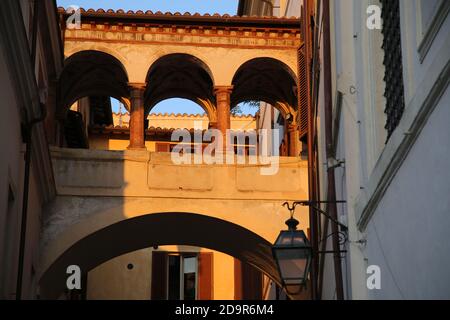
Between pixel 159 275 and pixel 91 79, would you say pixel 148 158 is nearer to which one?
pixel 91 79

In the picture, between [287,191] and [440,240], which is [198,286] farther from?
[440,240]

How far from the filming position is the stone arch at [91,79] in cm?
2000

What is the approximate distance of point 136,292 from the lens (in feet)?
91.0

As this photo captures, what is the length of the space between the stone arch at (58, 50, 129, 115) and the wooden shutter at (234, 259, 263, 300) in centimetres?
817

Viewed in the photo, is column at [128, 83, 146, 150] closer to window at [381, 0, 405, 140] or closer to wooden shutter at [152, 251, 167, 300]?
wooden shutter at [152, 251, 167, 300]

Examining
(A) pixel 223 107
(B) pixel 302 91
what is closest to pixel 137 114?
(A) pixel 223 107

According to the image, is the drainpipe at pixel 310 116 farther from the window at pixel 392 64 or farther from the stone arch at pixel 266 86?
the window at pixel 392 64

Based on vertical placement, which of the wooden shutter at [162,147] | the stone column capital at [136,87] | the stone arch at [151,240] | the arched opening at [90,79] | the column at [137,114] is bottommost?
the stone arch at [151,240]

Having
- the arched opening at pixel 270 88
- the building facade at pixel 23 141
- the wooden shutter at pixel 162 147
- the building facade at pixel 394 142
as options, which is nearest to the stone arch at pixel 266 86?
the arched opening at pixel 270 88

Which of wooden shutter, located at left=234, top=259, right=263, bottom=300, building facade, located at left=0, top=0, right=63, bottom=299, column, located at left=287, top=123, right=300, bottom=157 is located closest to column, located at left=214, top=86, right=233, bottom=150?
column, located at left=287, top=123, right=300, bottom=157

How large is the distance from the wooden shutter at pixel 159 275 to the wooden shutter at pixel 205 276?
1.01m

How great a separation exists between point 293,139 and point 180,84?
2.71 m

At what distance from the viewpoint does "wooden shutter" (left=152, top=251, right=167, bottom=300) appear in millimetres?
27953
